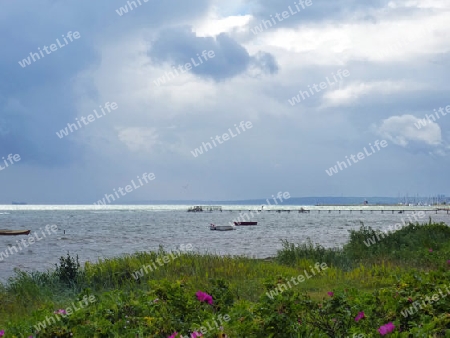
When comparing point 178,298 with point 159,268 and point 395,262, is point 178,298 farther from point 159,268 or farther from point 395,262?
point 395,262

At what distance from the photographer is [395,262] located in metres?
19.1

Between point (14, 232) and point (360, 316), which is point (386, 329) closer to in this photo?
point (360, 316)

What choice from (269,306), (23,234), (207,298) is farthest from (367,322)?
(23,234)

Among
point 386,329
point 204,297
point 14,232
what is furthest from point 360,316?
point 14,232

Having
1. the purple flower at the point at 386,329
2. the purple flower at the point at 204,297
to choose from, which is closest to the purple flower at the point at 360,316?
the purple flower at the point at 386,329

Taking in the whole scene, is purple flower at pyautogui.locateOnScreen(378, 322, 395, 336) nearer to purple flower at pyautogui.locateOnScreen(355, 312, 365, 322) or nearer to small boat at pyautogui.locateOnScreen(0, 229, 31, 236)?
purple flower at pyautogui.locateOnScreen(355, 312, 365, 322)

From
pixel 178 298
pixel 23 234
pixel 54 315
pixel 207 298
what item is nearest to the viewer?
pixel 54 315

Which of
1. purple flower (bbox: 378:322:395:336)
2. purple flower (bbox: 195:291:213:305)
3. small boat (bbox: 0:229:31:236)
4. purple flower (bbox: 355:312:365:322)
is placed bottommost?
purple flower (bbox: 355:312:365:322)

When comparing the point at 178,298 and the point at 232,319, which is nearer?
the point at 232,319

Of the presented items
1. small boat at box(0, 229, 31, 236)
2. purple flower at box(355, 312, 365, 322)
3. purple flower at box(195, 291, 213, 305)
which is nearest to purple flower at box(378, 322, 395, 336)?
purple flower at box(355, 312, 365, 322)

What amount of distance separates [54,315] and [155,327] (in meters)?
1.18

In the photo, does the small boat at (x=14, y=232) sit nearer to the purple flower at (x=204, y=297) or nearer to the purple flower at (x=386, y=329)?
the purple flower at (x=204, y=297)

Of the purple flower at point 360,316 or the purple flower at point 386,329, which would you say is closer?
the purple flower at point 386,329

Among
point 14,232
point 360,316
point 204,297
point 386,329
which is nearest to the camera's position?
point 386,329
